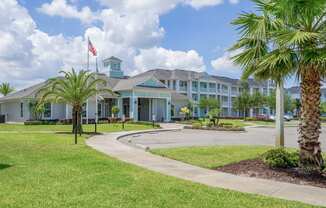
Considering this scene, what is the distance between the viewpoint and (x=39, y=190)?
7789 mm

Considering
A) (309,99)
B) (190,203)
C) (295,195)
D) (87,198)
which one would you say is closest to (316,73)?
(309,99)

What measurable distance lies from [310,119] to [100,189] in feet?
19.4

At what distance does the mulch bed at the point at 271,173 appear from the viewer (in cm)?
922

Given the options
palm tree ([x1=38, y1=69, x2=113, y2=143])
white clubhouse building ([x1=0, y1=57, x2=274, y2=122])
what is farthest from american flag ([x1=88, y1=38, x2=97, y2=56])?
palm tree ([x1=38, y1=69, x2=113, y2=143])

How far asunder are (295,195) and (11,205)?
18.2 ft

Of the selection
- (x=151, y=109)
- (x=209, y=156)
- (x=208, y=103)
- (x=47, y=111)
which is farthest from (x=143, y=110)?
(x=209, y=156)

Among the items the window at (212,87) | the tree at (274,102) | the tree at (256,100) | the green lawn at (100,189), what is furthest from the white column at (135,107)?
the green lawn at (100,189)

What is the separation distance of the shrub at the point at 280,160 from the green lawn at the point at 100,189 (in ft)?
10.6

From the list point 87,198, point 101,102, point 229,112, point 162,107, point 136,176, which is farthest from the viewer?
point 229,112

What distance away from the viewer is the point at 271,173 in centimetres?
1009

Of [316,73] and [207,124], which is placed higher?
[316,73]

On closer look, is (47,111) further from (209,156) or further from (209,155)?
(209,156)

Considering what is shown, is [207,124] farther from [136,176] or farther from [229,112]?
[229,112]

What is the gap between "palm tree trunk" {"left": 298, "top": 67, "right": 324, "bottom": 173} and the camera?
393 inches
